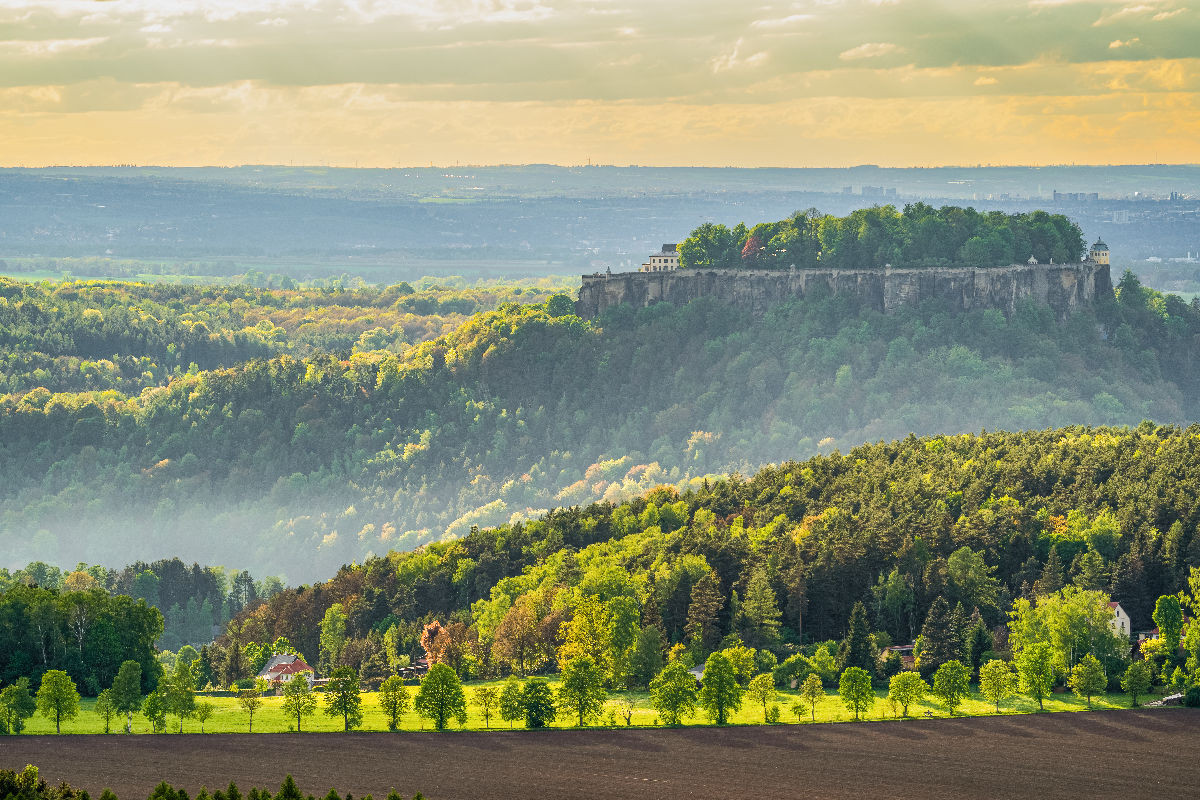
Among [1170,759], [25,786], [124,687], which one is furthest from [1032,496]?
[25,786]

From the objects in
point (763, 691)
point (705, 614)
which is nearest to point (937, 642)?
point (763, 691)

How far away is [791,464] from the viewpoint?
15525 centimetres

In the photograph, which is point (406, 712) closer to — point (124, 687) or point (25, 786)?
point (124, 687)

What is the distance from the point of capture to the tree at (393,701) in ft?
347

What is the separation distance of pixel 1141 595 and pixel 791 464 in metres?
40.2

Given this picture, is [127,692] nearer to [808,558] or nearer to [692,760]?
[692,760]

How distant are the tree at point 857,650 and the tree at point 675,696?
33.7ft

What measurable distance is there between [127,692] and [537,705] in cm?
1834

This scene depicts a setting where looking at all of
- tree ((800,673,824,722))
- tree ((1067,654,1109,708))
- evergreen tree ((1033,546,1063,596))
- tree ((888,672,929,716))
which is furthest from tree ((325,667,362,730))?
evergreen tree ((1033,546,1063,596))

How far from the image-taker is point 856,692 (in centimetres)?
10606

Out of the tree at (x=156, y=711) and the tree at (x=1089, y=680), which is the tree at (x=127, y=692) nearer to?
the tree at (x=156, y=711)

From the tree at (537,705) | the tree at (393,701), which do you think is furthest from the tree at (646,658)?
the tree at (393,701)

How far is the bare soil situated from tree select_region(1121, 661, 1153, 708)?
2.97 meters

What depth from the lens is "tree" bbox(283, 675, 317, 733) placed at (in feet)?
350
